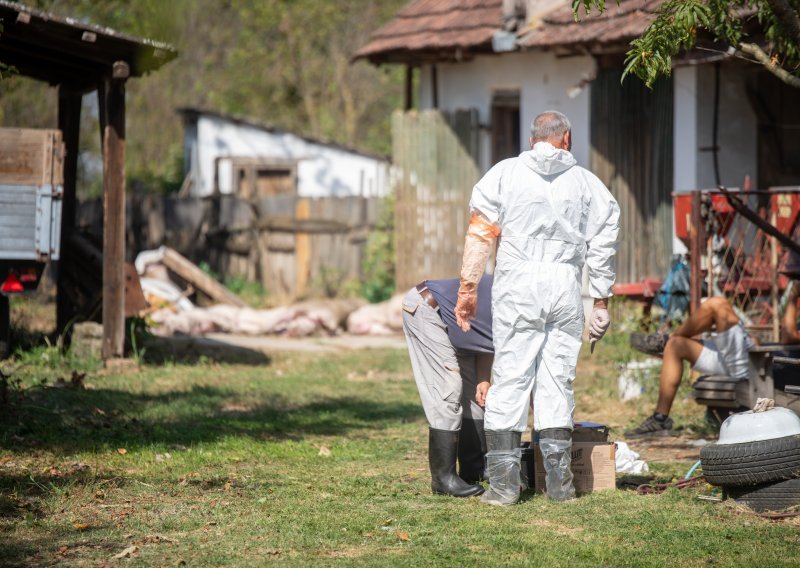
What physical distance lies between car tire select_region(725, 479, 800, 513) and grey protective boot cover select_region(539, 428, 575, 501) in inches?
32.3

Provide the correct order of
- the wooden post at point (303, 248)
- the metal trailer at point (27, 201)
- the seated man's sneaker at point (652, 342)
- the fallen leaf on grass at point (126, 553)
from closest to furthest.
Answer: the fallen leaf on grass at point (126, 553)
the seated man's sneaker at point (652, 342)
the metal trailer at point (27, 201)
the wooden post at point (303, 248)

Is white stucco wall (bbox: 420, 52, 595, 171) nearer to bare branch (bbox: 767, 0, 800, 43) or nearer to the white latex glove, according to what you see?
bare branch (bbox: 767, 0, 800, 43)

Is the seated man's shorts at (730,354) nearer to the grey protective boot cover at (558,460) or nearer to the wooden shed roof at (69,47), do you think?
the grey protective boot cover at (558,460)

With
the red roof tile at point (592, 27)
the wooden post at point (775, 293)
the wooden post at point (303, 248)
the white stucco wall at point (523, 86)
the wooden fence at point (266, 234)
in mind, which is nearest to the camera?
the wooden post at point (775, 293)

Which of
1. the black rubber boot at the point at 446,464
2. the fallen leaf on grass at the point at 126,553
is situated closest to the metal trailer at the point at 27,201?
the black rubber boot at the point at 446,464

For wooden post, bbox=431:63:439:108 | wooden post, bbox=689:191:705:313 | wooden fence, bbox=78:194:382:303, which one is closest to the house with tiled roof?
wooden post, bbox=431:63:439:108

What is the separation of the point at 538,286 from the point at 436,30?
10.2 meters

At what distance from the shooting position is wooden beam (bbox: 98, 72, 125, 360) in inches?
428

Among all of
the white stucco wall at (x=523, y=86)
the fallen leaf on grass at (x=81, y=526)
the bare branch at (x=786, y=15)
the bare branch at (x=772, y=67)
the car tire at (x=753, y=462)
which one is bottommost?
the fallen leaf on grass at (x=81, y=526)

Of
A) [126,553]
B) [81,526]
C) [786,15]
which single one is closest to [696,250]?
[786,15]

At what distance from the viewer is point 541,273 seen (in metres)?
6.01

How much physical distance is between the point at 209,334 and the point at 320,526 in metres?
9.33

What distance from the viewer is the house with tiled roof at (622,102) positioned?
11.5m

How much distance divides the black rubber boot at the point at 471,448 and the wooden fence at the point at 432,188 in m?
9.05
